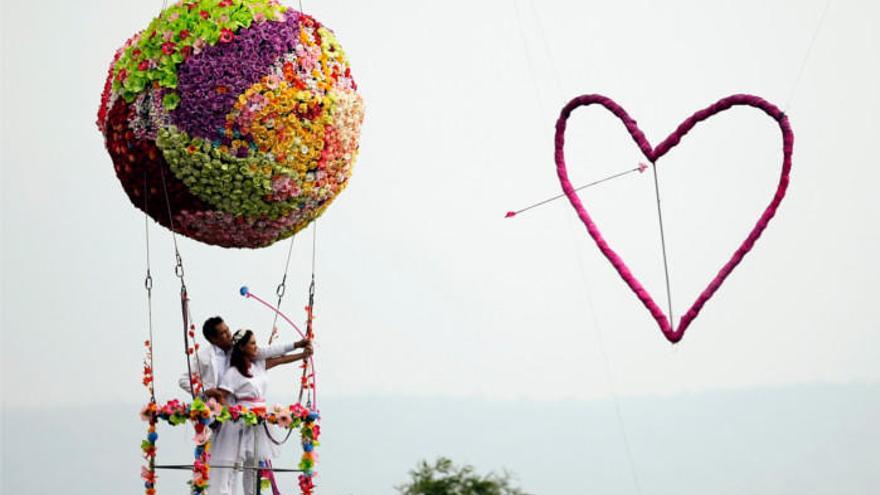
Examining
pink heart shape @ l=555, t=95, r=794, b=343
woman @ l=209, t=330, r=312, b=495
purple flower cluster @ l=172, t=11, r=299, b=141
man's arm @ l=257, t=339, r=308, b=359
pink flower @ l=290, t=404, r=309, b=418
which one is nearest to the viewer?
pink heart shape @ l=555, t=95, r=794, b=343

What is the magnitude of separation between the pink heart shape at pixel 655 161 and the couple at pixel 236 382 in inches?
102

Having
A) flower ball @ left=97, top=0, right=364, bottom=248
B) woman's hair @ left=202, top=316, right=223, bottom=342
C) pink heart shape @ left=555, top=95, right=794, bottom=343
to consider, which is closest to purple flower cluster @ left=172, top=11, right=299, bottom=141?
flower ball @ left=97, top=0, right=364, bottom=248

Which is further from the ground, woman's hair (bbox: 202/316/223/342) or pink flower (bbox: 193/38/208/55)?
pink flower (bbox: 193/38/208/55)

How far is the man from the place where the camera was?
1299 cm

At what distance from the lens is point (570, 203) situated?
1198cm

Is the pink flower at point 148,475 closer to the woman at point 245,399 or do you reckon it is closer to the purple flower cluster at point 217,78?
the woman at point 245,399

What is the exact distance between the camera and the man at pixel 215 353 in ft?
42.6

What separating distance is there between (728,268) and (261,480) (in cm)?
390

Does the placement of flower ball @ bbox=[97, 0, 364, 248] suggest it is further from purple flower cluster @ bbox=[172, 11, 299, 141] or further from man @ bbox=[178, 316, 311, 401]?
man @ bbox=[178, 316, 311, 401]

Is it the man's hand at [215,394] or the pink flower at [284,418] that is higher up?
the man's hand at [215,394]

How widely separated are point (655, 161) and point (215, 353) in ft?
11.8

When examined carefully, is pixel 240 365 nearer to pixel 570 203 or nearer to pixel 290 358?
pixel 290 358

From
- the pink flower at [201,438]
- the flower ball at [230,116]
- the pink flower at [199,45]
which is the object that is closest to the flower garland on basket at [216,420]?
the pink flower at [201,438]

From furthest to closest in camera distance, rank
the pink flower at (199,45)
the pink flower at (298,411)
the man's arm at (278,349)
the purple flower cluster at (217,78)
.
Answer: the man's arm at (278,349) < the pink flower at (298,411) < the pink flower at (199,45) < the purple flower cluster at (217,78)
